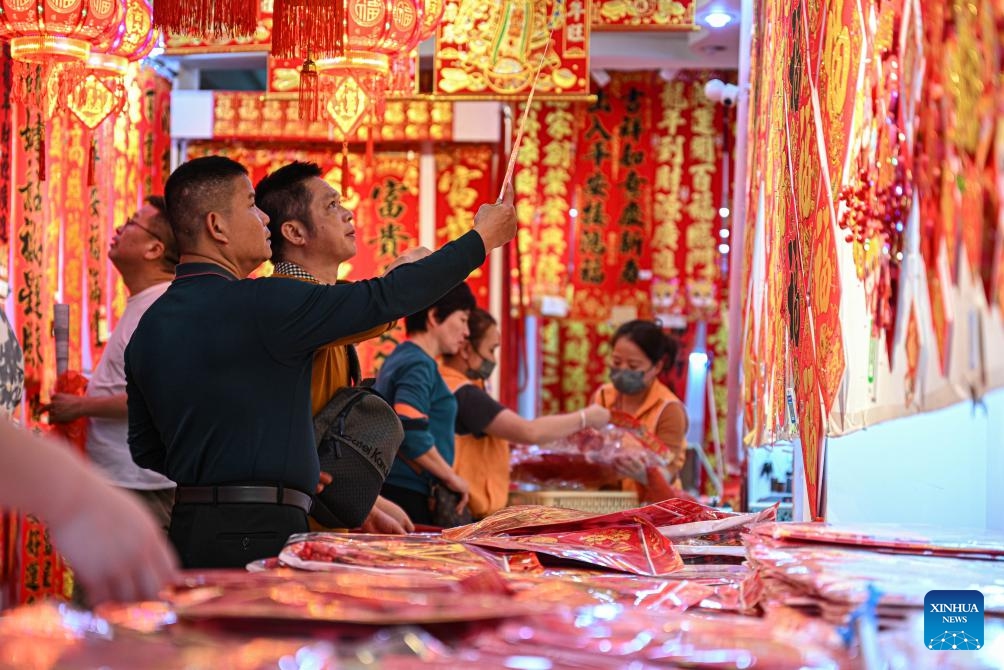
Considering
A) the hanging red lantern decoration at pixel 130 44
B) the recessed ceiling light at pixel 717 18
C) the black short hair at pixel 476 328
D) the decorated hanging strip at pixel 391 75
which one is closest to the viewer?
the hanging red lantern decoration at pixel 130 44

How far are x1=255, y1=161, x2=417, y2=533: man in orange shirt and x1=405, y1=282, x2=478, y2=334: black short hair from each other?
1524mm

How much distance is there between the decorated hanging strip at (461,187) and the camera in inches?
317

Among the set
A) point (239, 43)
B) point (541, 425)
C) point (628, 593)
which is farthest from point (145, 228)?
point (628, 593)

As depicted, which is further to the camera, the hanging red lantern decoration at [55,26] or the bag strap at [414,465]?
the bag strap at [414,465]

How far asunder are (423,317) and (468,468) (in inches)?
30.3

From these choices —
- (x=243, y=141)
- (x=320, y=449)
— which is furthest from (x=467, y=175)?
(x=320, y=449)

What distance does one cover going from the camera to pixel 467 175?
8.06m

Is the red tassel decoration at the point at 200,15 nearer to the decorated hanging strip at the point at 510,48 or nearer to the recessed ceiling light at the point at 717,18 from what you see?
the decorated hanging strip at the point at 510,48

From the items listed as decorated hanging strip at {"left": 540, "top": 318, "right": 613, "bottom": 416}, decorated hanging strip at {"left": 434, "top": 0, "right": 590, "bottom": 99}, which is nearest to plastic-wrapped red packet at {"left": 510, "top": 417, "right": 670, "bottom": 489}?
decorated hanging strip at {"left": 434, "top": 0, "right": 590, "bottom": 99}

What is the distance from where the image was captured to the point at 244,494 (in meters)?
2.54

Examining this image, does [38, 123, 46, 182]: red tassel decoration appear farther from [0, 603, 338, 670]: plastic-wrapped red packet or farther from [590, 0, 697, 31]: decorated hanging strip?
[0, 603, 338, 670]: plastic-wrapped red packet

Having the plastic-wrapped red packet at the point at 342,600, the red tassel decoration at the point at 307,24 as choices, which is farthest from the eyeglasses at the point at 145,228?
the plastic-wrapped red packet at the point at 342,600

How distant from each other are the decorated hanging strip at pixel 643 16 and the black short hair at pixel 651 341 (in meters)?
1.52

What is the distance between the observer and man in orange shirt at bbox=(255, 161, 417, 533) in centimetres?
305
